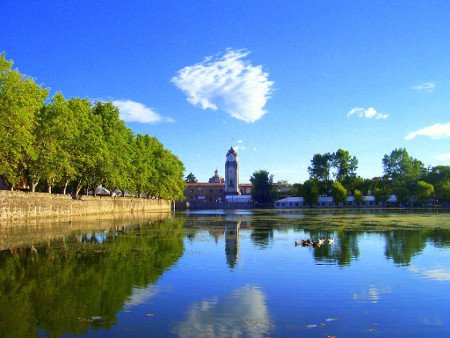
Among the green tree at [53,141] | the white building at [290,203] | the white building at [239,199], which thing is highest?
the green tree at [53,141]

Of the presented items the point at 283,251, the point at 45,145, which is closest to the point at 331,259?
the point at 283,251

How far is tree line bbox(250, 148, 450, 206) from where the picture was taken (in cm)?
13388

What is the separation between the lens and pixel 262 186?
171 metres

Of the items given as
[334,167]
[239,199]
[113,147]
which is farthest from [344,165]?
[113,147]

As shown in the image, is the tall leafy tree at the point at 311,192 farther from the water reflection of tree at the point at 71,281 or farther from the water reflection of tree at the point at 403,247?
the water reflection of tree at the point at 71,281

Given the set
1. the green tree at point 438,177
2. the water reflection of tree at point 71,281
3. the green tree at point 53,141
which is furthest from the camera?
the green tree at point 438,177

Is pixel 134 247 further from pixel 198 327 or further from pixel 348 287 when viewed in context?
pixel 198 327

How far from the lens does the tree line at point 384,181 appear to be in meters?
134

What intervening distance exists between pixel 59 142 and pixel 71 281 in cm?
3899

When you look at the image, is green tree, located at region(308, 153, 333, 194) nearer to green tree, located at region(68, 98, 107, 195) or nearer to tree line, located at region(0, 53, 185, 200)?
tree line, located at region(0, 53, 185, 200)

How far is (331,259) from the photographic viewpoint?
69.6 feet

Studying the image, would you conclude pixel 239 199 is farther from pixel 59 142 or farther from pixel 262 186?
pixel 59 142

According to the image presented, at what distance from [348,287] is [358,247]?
1180cm

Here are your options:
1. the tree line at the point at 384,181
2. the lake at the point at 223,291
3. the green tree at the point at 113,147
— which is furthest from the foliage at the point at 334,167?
the lake at the point at 223,291
